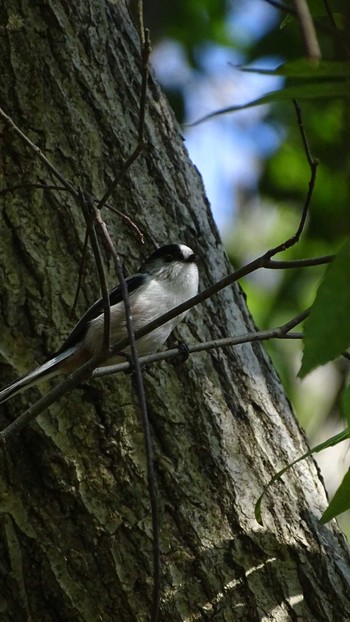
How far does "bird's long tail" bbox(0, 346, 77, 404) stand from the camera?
2566 millimetres

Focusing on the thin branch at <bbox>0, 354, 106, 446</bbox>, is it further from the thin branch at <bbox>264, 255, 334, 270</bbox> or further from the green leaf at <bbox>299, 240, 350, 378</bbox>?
the green leaf at <bbox>299, 240, 350, 378</bbox>

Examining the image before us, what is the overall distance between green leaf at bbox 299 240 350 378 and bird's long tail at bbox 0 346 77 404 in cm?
164

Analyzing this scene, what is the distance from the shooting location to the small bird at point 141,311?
8.87ft

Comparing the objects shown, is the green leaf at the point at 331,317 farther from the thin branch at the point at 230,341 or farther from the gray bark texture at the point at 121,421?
the gray bark texture at the point at 121,421

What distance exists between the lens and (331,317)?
107 centimetres

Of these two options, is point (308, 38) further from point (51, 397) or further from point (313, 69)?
point (51, 397)

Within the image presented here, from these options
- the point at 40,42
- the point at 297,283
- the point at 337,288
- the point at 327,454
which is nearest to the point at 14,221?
the point at 40,42

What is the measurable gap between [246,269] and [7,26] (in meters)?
1.65

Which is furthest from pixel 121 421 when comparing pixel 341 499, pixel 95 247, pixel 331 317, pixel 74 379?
pixel 331 317

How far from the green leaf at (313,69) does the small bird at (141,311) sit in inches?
68.5

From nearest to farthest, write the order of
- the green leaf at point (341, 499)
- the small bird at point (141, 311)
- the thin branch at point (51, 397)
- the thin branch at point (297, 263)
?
the green leaf at point (341, 499) < the thin branch at point (297, 263) < the thin branch at point (51, 397) < the small bird at point (141, 311)

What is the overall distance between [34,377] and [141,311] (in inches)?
26.0

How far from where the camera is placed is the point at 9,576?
2.54 meters

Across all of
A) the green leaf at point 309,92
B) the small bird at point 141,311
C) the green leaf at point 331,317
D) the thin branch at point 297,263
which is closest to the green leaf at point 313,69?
the green leaf at point 309,92
